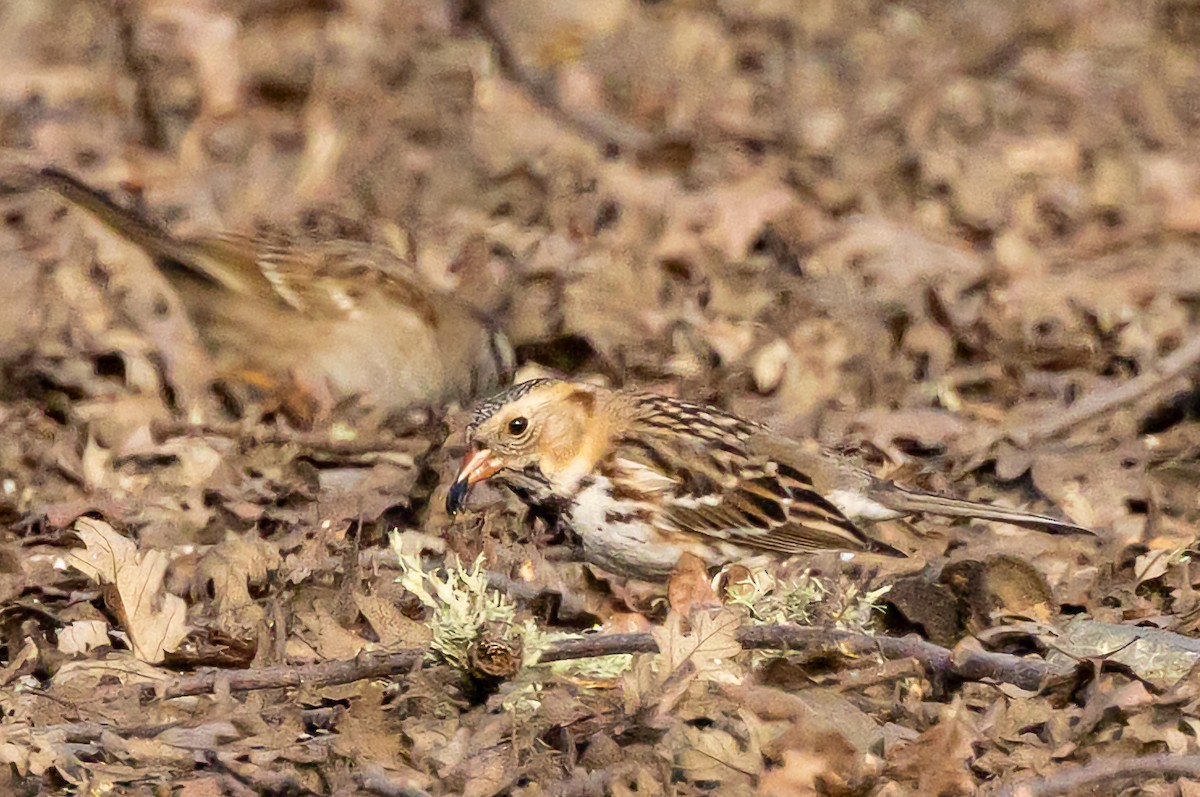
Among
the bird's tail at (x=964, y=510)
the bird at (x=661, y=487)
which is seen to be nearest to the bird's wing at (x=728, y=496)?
the bird at (x=661, y=487)

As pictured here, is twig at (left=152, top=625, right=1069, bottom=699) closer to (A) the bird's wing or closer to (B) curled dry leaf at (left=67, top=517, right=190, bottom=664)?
(B) curled dry leaf at (left=67, top=517, right=190, bottom=664)

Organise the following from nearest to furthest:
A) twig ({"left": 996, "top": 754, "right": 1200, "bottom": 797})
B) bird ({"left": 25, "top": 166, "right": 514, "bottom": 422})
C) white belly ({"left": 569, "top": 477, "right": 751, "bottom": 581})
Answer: twig ({"left": 996, "top": 754, "right": 1200, "bottom": 797}) < white belly ({"left": 569, "top": 477, "right": 751, "bottom": 581}) < bird ({"left": 25, "top": 166, "right": 514, "bottom": 422})

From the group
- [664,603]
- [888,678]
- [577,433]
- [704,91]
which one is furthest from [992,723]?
[704,91]

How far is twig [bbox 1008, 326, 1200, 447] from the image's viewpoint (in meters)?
6.79

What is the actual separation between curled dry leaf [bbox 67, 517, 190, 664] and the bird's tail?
2.27 metres

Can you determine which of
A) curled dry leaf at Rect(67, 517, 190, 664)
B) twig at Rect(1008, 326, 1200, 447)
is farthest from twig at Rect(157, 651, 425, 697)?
twig at Rect(1008, 326, 1200, 447)

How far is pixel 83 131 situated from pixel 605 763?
6938 millimetres

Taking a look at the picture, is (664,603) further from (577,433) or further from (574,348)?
(574,348)

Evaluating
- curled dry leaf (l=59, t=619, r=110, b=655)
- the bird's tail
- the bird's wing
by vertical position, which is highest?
the bird's wing

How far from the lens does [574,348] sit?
760 centimetres

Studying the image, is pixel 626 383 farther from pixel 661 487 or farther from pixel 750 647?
pixel 750 647

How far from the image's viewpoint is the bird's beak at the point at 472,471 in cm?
547

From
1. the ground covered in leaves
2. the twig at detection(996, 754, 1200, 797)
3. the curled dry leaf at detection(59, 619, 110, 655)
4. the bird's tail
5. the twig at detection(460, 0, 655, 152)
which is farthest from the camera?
the twig at detection(460, 0, 655, 152)

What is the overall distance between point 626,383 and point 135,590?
297 centimetres
